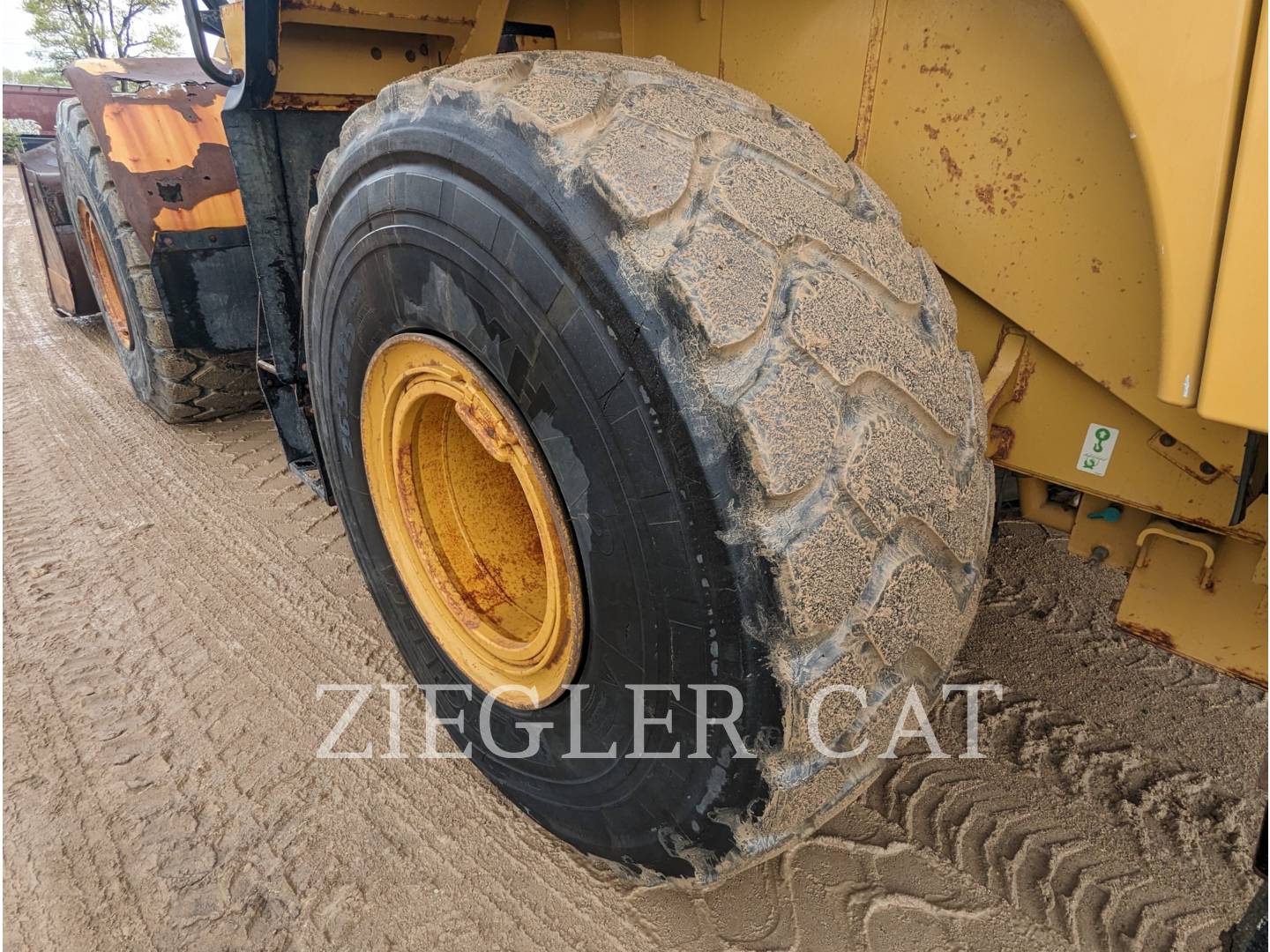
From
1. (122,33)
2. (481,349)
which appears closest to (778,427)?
(481,349)

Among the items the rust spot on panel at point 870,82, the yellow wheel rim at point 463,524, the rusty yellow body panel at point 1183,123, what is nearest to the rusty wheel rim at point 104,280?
the yellow wheel rim at point 463,524

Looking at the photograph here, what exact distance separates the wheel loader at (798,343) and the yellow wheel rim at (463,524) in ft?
0.05

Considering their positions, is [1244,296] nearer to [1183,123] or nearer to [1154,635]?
[1183,123]

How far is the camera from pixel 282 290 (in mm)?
2404

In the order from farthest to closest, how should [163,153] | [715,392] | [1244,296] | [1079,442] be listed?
[163,153], [1079,442], [715,392], [1244,296]

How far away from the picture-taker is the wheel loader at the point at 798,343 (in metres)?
0.97

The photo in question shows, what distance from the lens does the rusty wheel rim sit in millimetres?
4125

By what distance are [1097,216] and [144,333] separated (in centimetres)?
381

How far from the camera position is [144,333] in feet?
11.8

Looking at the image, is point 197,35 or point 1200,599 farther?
point 197,35

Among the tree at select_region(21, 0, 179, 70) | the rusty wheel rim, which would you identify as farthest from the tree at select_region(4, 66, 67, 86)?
the rusty wheel rim

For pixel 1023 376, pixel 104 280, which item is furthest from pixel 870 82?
pixel 104 280

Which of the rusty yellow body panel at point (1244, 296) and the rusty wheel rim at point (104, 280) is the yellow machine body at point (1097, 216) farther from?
the rusty wheel rim at point (104, 280)

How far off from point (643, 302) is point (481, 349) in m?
0.39
